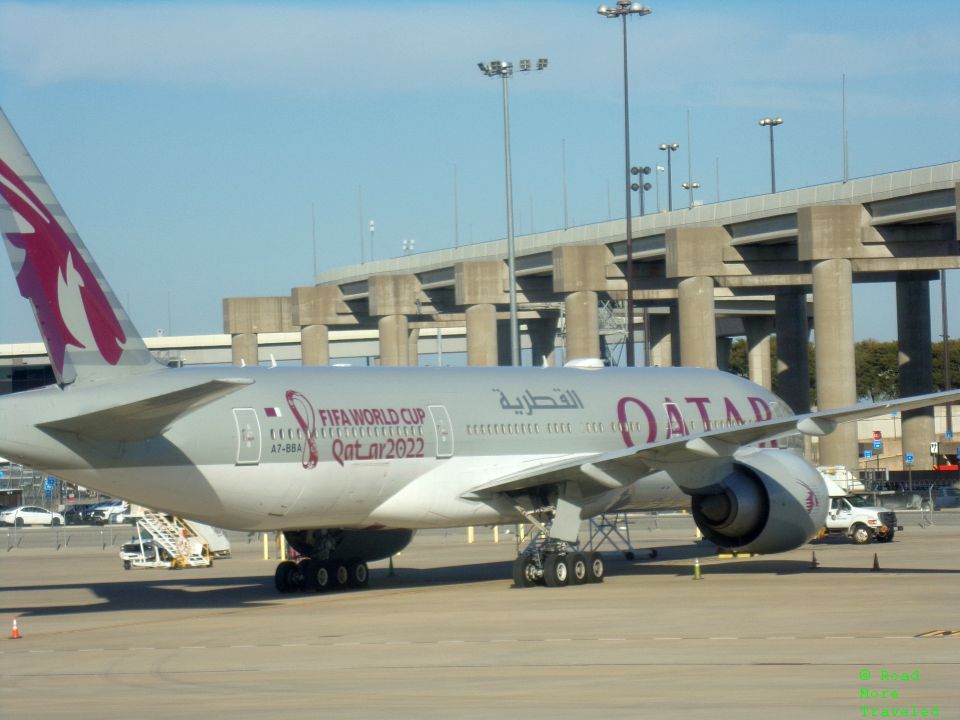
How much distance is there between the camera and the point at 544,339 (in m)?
96.4

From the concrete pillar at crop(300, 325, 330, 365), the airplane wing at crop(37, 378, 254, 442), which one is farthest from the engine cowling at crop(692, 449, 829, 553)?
the concrete pillar at crop(300, 325, 330, 365)

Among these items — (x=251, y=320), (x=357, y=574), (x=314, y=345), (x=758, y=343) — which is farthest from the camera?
(x=758, y=343)

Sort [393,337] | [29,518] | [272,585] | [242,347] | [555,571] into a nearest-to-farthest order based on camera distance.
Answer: [555,571]
[272,585]
[29,518]
[393,337]
[242,347]

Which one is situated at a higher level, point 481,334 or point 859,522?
point 481,334

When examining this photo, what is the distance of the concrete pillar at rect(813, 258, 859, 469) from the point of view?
59594 millimetres

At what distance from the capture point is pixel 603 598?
2570 centimetres

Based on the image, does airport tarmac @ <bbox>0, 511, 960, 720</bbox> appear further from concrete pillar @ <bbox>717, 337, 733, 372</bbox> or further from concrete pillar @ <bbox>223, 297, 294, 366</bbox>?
concrete pillar @ <bbox>717, 337, 733, 372</bbox>

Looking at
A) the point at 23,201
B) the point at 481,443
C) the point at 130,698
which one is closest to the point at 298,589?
the point at 481,443

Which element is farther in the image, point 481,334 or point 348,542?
point 481,334

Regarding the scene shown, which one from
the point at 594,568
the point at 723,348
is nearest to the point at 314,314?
the point at 723,348

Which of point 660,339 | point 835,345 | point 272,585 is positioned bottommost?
point 272,585

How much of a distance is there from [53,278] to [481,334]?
171 ft

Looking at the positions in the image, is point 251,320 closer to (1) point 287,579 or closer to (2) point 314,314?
(2) point 314,314

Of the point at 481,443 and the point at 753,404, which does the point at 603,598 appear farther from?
the point at 753,404
